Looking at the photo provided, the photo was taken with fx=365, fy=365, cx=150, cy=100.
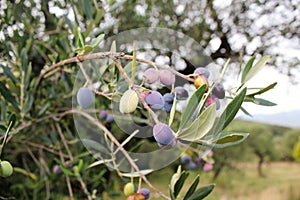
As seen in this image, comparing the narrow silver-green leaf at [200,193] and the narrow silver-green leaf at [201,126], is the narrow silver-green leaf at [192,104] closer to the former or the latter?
the narrow silver-green leaf at [201,126]

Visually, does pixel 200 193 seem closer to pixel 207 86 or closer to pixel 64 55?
pixel 207 86

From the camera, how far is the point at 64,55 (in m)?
0.92

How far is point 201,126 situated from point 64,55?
0.62 meters

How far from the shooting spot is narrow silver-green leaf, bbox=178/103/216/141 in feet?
1.22

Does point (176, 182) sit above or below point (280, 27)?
above

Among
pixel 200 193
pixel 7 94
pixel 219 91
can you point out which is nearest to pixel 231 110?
pixel 219 91

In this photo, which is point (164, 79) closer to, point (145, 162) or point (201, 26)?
point (145, 162)

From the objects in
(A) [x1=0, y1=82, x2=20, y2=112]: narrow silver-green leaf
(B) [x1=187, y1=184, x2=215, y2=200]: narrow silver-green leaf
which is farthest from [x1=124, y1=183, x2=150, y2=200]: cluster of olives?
(A) [x1=0, y1=82, x2=20, y2=112]: narrow silver-green leaf

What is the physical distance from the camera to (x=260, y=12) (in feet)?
11.7

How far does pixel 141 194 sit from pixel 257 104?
0.67 feet

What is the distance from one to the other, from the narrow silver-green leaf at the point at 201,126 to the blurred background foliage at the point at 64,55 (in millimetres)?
273

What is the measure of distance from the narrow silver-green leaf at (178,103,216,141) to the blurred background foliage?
10.8 inches

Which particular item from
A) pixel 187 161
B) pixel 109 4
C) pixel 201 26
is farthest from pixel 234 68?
pixel 109 4

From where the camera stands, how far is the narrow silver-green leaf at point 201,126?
0.37 metres
